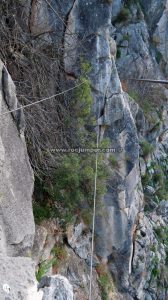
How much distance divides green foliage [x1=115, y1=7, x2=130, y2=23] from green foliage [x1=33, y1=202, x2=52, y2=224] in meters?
7.77

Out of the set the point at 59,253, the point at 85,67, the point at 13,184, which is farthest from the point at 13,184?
the point at 85,67

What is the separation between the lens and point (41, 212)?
635cm

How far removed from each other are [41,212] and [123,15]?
806 centimetres

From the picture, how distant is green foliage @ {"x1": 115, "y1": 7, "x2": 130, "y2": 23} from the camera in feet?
39.4

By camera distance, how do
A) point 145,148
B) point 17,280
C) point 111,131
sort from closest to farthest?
1. point 17,280
2. point 111,131
3. point 145,148

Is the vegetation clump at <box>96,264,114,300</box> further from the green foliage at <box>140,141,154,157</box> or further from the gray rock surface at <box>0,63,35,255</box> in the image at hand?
the green foliage at <box>140,141,154,157</box>

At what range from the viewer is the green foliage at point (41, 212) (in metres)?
6.27

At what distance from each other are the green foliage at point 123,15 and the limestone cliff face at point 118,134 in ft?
0.11

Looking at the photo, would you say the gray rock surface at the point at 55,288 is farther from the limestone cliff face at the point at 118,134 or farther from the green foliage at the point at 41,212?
the green foliage at the point at 41,212

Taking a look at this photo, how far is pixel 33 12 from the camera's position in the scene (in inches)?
251

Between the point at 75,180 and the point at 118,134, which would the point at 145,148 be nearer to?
the point at 118,134

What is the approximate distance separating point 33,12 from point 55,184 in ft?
9.59

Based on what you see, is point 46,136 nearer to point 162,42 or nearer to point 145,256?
point 145,256

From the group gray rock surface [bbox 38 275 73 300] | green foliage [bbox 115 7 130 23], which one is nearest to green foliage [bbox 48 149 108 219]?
gray rock surface [bbox 38 275 73 300]
